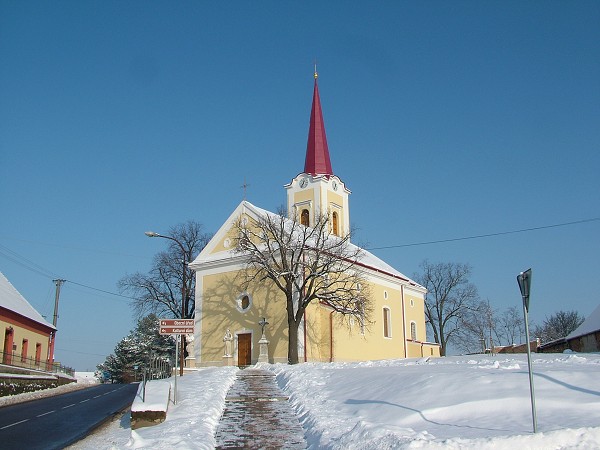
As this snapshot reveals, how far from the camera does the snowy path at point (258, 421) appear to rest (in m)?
12.2

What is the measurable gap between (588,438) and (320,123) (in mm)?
41514

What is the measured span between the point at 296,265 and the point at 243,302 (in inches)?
215

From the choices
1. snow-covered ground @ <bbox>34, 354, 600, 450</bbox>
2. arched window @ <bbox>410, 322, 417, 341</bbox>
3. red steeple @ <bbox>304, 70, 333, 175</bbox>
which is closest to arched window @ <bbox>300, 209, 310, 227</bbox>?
red steeple @ <bbox>304, 70, 333, 175</bbox>

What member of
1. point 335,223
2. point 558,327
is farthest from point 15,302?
point 558,327

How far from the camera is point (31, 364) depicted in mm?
40531

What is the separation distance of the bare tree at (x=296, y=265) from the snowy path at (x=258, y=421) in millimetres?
12153

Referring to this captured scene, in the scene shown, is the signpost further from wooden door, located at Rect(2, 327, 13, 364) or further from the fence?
wooden door, located at Rect(2, 327, 13, 364)

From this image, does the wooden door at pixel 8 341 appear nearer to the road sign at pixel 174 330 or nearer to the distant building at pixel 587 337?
the road sign at pixel 174 330

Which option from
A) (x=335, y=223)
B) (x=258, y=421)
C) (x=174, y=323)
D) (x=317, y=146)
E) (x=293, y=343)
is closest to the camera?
(x=258, y=421)

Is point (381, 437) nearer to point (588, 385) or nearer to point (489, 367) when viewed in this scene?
point (588, 385)

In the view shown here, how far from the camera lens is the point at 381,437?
9.90 metres

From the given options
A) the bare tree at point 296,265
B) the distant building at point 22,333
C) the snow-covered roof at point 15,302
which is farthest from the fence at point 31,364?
the bare tree at point 296,265

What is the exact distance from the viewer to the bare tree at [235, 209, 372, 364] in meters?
32.8

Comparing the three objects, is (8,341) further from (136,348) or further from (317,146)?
(317,146)
